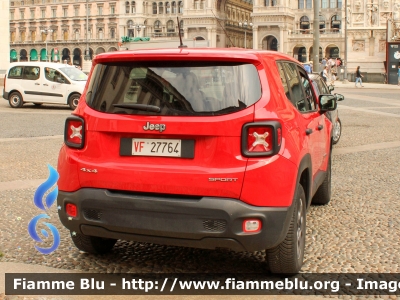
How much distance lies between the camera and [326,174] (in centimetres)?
638

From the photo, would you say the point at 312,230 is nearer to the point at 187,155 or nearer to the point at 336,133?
the point at 187,155

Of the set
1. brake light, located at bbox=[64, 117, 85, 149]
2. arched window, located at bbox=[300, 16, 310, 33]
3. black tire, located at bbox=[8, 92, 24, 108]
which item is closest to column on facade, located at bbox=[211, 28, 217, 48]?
arched window, located at bbox=[300, 16, 310, 33]

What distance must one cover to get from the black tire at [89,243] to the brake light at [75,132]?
0.76 meters

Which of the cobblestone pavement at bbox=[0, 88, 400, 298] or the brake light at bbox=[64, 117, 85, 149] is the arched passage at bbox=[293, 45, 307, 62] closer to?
the cobblestone pavement at bbox=[0, 88, 400, 298]

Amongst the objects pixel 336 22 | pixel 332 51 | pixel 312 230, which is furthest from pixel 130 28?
pixel 312 230

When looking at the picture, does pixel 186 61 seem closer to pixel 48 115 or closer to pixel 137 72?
pixel 137 72

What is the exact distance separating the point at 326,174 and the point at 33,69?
55.4ft

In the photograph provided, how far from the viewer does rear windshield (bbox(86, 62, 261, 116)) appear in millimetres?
3764

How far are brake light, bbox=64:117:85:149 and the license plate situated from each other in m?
0.32

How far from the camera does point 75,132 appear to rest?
13.4ft

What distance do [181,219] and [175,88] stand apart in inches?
32.8

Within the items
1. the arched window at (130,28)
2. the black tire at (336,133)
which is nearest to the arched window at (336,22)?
the arched window at (130,28)

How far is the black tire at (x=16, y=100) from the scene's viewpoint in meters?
21.6

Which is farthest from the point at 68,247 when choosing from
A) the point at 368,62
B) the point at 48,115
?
the point at 368,62
